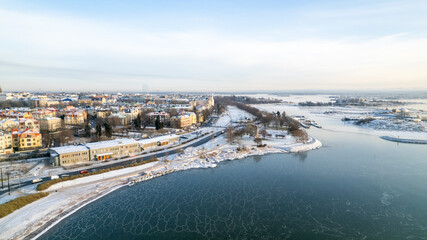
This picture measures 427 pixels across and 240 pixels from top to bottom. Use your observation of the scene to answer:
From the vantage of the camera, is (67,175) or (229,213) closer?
(229,213)

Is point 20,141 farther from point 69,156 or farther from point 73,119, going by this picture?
point 73,119

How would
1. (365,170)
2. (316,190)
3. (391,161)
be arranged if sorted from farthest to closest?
(391,161) → (365,170) → (316,190)

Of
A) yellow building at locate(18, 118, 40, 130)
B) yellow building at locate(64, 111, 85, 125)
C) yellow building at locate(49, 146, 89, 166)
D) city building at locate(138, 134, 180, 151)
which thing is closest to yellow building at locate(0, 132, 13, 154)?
yellow building at locate(49, 146, 89, 166)

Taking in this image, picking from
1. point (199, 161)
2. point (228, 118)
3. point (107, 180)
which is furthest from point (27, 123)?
point (228, 118)

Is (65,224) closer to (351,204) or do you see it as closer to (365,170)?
(351,204)

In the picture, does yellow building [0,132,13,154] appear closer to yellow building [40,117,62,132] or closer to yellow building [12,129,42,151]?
yellow building [12,129,42,151]

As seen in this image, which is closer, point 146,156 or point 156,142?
point 146,156

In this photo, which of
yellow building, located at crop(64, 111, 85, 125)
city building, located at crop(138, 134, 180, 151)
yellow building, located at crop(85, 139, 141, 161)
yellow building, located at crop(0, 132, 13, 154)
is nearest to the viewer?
yellow building, located at crop(85, 139, 141, 161)

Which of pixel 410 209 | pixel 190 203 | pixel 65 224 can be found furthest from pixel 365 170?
pixel 65 224
